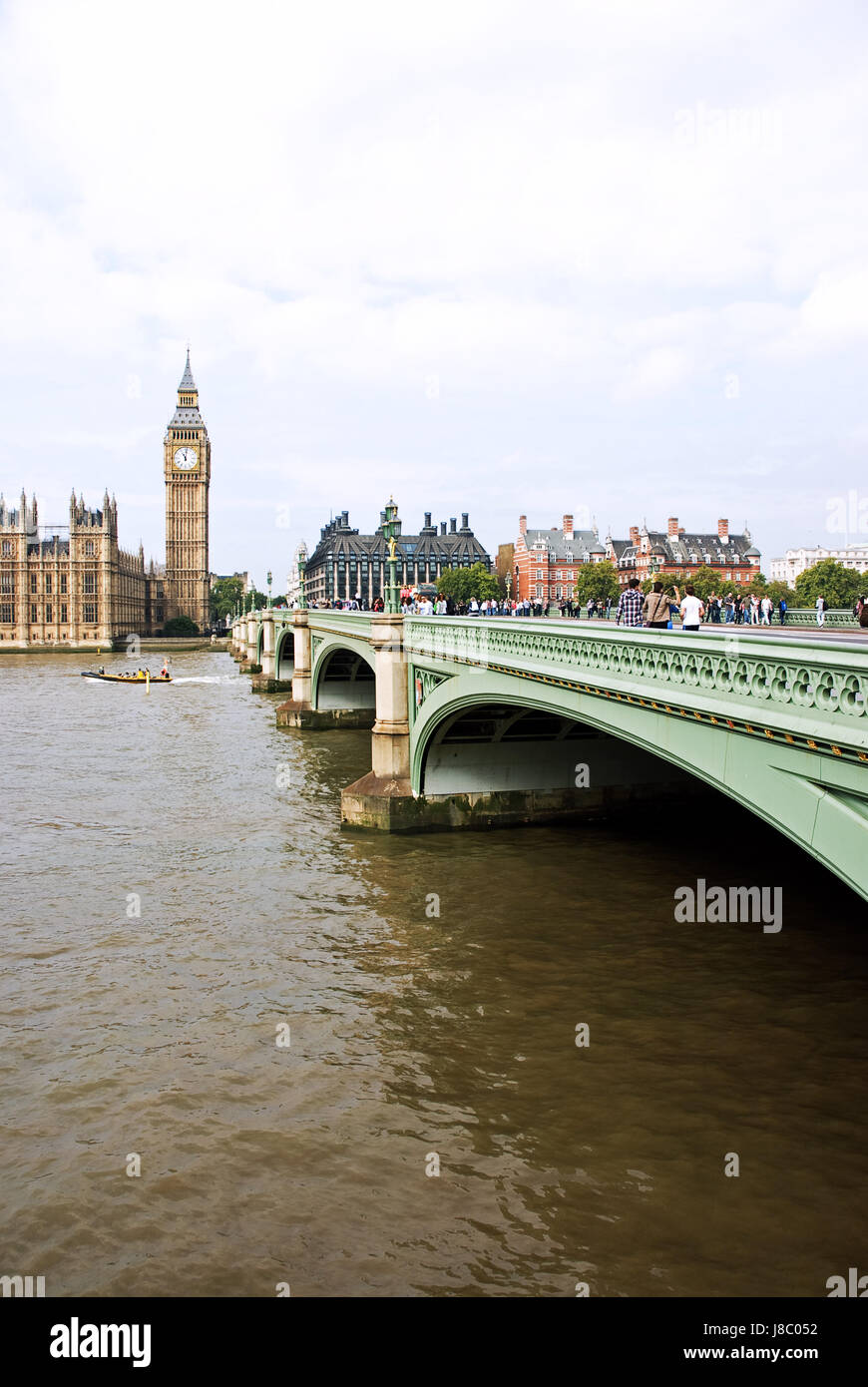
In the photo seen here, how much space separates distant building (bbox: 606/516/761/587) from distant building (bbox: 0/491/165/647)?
58440 mm

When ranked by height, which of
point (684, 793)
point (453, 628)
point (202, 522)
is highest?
point (202, 522)

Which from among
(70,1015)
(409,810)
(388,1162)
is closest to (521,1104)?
(388,1162)

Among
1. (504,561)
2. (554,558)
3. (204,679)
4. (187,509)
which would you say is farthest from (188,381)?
(204,679)

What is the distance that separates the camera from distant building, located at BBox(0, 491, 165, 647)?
393ft

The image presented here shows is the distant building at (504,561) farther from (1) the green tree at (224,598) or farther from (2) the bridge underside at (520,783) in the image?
(2) the bridge underside at (520,783)

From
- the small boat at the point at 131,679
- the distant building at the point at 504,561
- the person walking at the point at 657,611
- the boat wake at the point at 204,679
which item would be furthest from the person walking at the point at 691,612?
the distant building at the point at 504,561

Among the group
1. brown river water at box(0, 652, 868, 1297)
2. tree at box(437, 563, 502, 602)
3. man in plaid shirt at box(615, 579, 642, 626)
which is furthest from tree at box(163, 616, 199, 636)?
man in plaid shirt at box(615, 579, 642, 626)

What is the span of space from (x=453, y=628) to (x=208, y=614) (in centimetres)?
14282

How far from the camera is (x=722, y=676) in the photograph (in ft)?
28.5

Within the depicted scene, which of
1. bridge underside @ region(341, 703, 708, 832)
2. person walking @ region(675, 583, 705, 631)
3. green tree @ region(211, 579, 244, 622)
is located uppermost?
green tree @ region(211, 579, 244, 622)

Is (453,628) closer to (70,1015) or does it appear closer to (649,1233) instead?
(70,1015)

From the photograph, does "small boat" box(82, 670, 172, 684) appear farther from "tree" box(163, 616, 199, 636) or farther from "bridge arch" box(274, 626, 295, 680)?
"tree" box(163, 616, 199, 636)

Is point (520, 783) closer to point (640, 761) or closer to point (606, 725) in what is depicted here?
point (640, 761)
